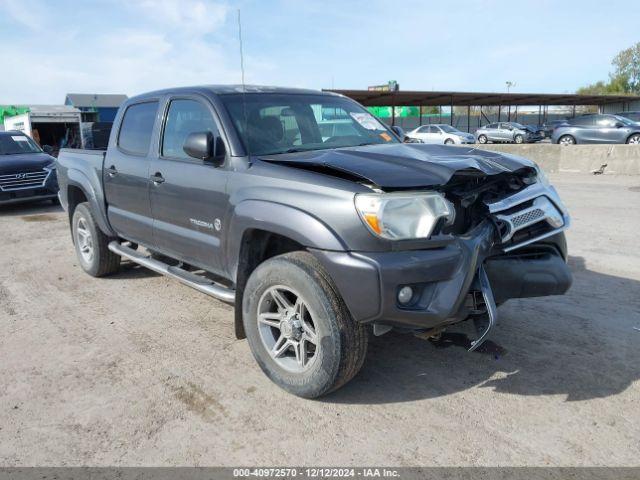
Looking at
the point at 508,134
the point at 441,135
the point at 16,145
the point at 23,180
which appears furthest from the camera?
the point at 508,134

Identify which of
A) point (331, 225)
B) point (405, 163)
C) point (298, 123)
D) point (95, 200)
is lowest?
point (95, 200)

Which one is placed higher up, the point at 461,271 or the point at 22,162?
the point at 22,162

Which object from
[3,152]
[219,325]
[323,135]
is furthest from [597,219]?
[3,152]

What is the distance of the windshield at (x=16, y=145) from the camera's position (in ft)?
39.5

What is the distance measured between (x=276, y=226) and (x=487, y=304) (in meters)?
1.26

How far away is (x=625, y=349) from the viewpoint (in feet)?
12.2

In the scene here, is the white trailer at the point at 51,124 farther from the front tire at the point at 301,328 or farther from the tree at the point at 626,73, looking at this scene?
the tree at the point at 626,73

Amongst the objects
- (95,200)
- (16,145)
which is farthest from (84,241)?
(16,145)

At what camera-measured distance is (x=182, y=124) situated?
13.9 feet

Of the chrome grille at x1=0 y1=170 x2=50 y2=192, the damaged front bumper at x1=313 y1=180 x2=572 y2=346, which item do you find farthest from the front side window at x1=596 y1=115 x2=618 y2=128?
the damaged front bumper at x1=313 y1=180 x2=572 y2=346

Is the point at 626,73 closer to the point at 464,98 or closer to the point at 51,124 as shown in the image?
the point at 464,98

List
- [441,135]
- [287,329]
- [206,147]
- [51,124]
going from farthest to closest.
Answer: [441,135] → [51,124] → [206,147] → [287,329]

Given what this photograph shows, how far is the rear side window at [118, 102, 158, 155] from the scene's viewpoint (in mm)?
4641

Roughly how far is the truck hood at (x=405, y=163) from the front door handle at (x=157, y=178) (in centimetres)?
116
